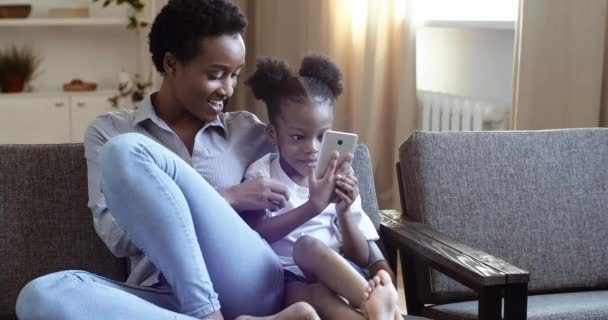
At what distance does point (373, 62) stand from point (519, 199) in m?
1.72

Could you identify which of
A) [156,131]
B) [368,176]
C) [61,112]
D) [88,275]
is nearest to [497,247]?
[368,176]

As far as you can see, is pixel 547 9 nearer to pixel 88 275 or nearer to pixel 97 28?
pixel 88 275

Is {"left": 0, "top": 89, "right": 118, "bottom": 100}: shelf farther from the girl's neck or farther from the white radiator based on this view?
the girl's neck

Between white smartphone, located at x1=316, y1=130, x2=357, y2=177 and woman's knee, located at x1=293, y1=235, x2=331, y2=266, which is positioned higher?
white smartphone, located at x1=316, y1=130, x2=357, y2=177

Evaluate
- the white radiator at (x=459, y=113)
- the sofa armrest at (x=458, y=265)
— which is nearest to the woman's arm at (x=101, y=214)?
the sofa armrest at (x=458, y=265)

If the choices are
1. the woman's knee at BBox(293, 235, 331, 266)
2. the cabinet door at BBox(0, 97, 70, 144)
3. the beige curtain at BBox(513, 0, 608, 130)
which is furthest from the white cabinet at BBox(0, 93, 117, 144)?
the woman's knee at BBox(293, 235, 331, 266)

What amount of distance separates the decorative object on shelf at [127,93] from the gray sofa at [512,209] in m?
2.59

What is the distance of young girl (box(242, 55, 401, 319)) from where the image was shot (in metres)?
1.72

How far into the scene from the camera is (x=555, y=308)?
1.97 metres

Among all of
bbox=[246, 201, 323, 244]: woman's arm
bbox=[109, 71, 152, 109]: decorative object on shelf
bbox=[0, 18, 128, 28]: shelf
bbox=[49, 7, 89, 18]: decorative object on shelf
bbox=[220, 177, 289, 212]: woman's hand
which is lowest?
bbox=[109, 71, 152, 109]: decorative object on shelf

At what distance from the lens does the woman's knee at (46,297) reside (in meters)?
1.58

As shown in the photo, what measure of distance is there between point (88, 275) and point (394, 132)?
240 cm

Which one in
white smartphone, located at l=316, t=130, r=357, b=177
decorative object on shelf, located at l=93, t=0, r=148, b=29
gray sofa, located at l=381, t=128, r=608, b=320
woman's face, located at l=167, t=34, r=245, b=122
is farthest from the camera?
decorative object on shelf, located at l=93, t=0, r=148, b=29

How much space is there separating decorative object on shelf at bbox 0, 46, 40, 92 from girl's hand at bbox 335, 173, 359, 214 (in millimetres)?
3000
